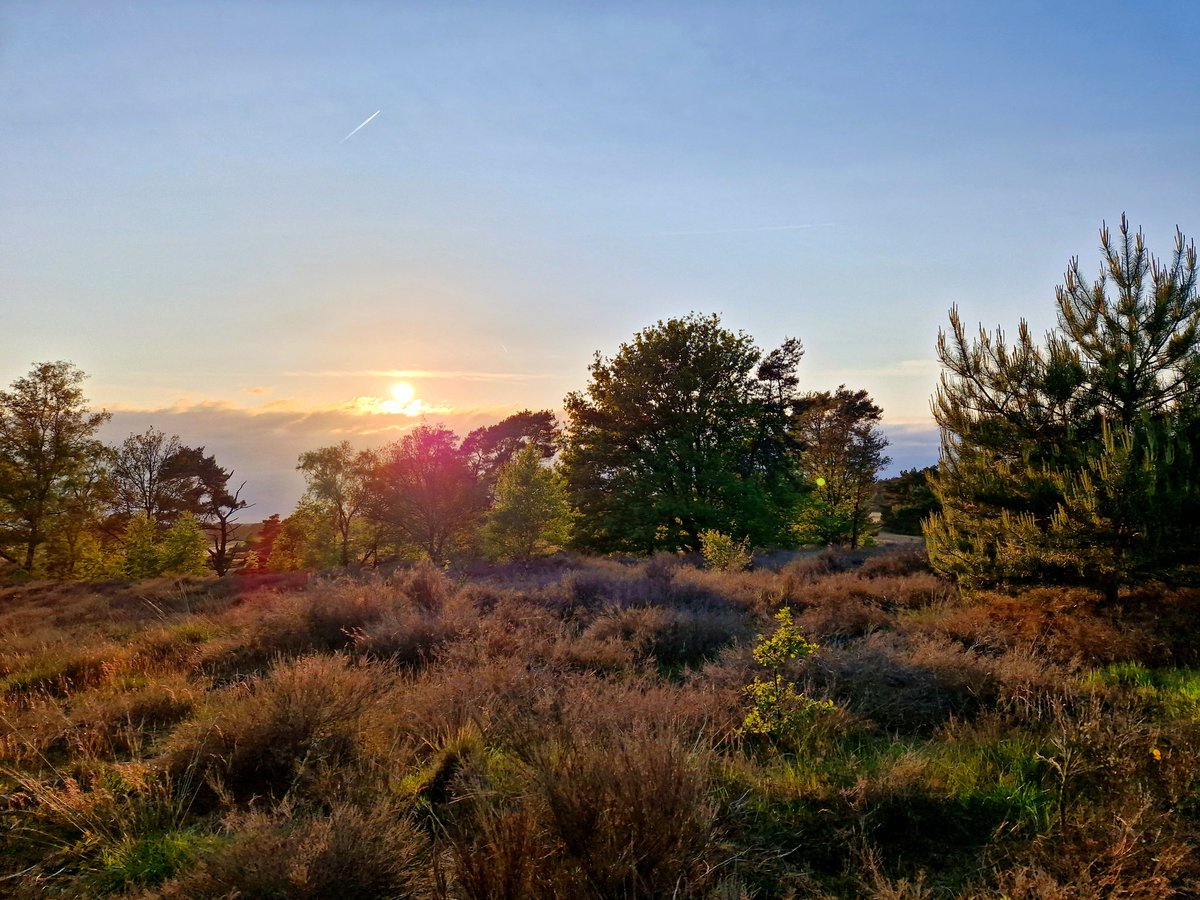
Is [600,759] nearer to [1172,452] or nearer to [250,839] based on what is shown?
[250,839]

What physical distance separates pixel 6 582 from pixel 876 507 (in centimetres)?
5784

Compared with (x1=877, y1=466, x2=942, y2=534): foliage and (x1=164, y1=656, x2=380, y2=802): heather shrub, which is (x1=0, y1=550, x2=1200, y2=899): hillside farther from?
(x1=877, y1=466, x2=942, y2=534): foliage

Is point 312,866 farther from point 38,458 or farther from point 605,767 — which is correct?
point 38,458

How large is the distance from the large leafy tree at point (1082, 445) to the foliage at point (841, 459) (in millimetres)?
30803

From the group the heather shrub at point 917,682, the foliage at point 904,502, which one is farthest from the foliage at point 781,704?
the foliage at point 904,502

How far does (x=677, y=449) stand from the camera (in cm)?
2747

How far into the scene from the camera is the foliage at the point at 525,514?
28.6 metres

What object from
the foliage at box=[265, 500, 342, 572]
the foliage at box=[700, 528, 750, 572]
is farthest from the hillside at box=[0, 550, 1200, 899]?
the foliage at box=[265, 500, 342, 572]

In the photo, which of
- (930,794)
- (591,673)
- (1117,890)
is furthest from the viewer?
→ (591,673)

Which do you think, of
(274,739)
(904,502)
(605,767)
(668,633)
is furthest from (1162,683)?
(904,502)

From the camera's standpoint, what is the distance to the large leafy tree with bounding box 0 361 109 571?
3077 centimetres

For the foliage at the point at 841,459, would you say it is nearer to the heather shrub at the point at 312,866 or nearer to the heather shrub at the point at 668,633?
the heather shrub at the point at 668,633

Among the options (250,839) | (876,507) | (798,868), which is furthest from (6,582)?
(876,507)

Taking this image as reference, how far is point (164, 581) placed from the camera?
22578 mm
